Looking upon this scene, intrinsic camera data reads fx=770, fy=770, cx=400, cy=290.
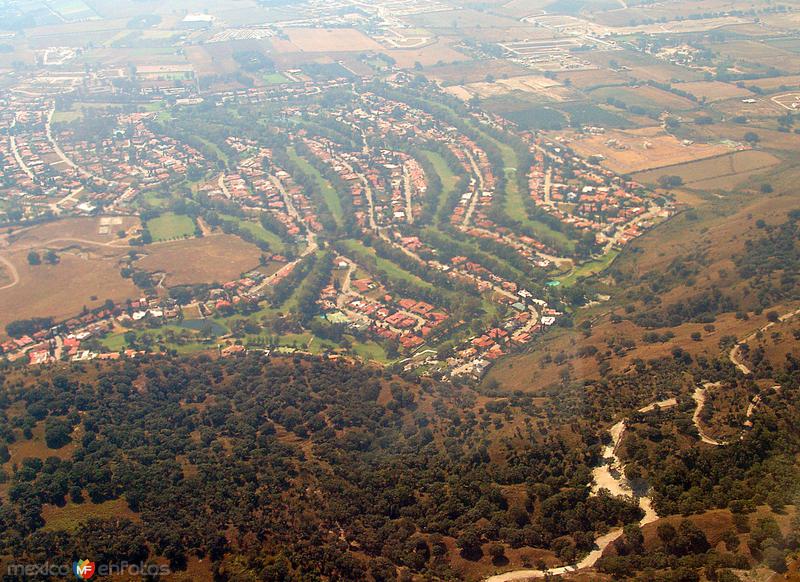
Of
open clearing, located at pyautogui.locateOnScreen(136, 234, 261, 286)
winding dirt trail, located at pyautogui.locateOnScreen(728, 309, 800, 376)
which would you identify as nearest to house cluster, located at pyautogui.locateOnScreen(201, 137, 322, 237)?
open clearing, located at pyautogui.locateOnScreen(136, 234, 261, 286)

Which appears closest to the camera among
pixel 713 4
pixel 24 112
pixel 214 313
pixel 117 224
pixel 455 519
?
pixel 455 519

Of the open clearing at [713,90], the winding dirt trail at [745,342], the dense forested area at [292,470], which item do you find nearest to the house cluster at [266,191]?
the dense forested area at [292,470]

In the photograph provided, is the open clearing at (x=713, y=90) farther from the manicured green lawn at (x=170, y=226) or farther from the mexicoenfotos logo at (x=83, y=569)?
the mexicoenfotos logo at (x=83, y=569)

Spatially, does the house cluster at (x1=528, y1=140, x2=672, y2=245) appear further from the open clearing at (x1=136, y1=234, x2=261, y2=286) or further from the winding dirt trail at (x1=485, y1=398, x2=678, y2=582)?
the winding dirt trail at (x1=485, y1=398, x2=678, y2=582)

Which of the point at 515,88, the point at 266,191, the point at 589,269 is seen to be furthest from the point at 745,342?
the point at 515,88

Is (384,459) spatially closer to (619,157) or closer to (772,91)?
(619,157)

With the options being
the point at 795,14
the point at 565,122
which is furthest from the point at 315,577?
the point at 795,14

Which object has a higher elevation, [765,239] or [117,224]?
[765,239]
